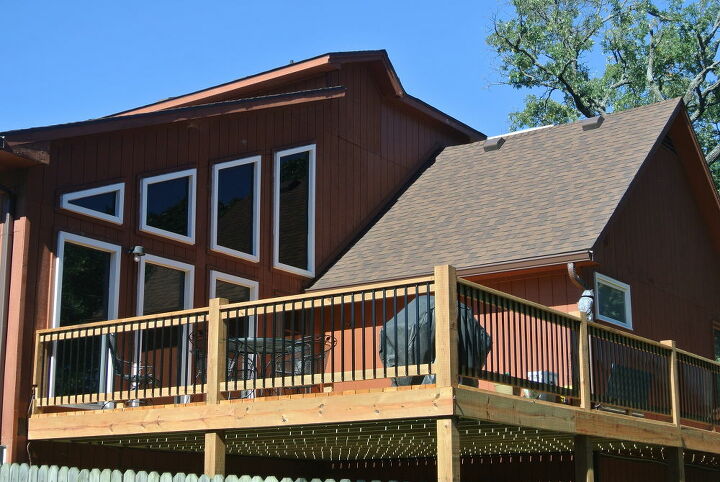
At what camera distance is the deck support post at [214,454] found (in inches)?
415

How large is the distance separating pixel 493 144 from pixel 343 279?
498 centimetres

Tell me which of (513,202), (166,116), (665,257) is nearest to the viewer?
(166,116)

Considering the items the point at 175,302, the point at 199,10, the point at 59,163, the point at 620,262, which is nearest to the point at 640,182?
the point at 620,262

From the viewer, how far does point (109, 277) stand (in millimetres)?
12883

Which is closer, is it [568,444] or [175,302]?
[568,444]

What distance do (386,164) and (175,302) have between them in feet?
20.7

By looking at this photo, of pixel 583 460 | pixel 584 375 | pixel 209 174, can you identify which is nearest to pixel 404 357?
pixel 584 375

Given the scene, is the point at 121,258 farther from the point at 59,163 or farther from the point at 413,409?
the point at 413,409

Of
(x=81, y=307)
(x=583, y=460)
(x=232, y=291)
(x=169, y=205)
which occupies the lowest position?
(x=583, y=460)

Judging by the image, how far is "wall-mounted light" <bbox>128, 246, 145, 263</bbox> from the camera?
13.0m

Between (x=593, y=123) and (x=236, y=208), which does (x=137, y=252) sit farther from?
(x=593, y=123)

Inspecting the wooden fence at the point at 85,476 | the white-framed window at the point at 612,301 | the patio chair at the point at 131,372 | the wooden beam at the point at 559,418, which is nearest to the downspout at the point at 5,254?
the patio chair at the point at 131,372

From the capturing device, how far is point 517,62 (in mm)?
31812

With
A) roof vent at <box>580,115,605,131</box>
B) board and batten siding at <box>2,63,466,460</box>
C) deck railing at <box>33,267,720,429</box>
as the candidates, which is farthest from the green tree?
deck railing at <box>33,267,720,429</box>
